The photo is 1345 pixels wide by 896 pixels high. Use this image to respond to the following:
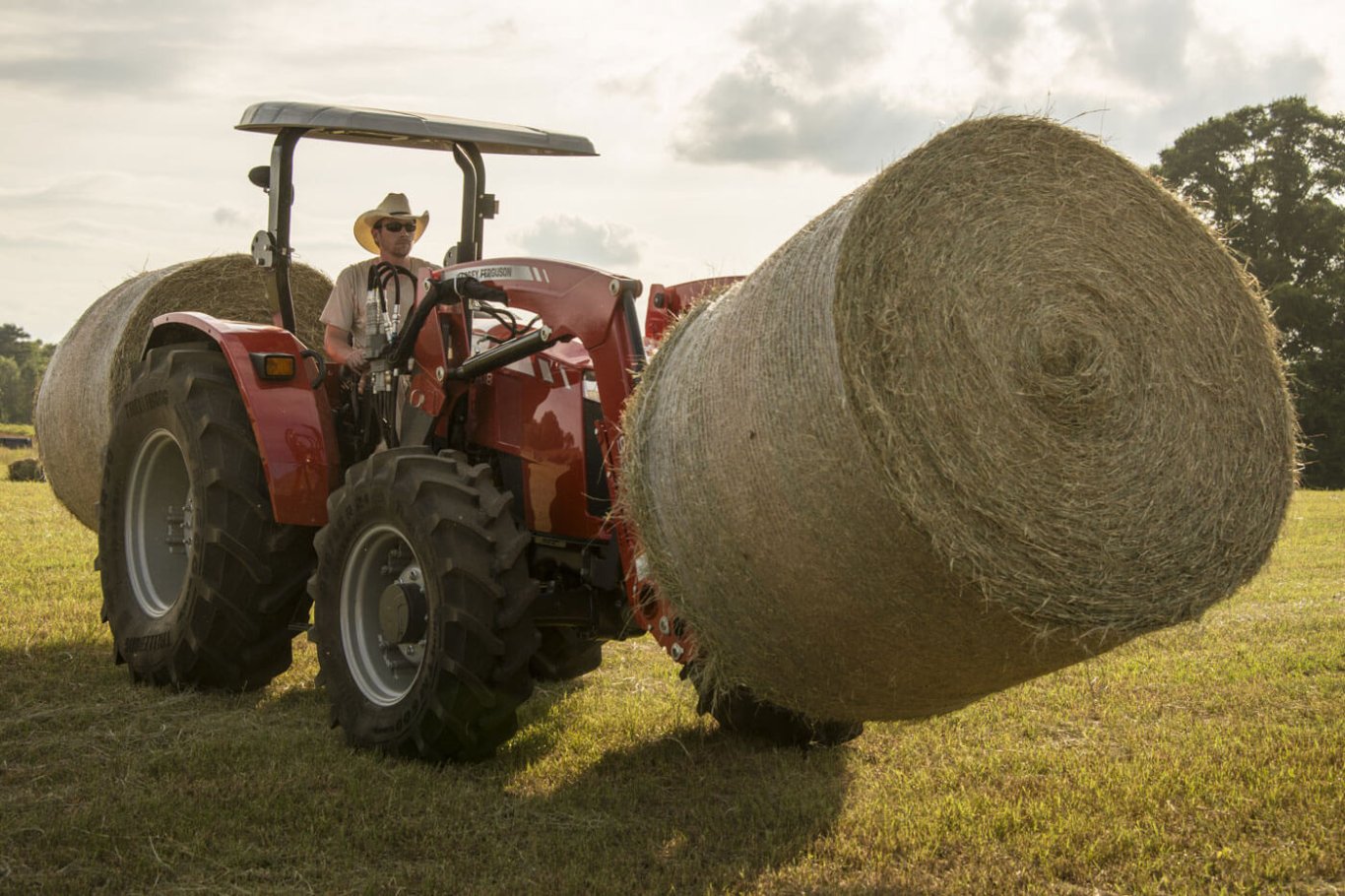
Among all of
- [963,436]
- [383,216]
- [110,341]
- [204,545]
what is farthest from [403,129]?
[963,436]

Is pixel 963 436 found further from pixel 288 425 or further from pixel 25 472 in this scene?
pixel 25 472

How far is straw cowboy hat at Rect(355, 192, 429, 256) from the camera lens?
22.1 feet

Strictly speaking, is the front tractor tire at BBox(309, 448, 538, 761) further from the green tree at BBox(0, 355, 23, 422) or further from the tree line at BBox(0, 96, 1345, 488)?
the green tree at BBox(0, 355, 23, 422)

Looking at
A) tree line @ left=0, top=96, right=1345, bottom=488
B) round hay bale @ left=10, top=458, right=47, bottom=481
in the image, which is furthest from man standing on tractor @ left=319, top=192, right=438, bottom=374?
tree line @ left=0, top=96, right=1345, bottom=488

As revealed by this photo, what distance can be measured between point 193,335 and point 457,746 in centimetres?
299

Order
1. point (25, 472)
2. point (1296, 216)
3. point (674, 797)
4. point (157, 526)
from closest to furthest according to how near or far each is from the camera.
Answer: point (674, 797) → point (157, 526) → point (25, 472) → point (1296, 216)

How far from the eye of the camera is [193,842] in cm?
407

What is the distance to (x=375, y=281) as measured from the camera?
5.98m

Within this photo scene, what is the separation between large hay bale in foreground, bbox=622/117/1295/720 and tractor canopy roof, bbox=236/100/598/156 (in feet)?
8.00

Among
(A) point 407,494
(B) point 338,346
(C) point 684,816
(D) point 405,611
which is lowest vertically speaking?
(C) point 684,816

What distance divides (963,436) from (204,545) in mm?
3353

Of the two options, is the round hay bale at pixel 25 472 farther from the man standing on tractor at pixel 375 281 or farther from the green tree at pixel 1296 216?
the green tree at pixel 1296 216

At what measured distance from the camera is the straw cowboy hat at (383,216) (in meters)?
6.75

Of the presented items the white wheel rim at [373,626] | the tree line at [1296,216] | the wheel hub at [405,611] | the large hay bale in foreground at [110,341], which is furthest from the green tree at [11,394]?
the wheel hub at [405,611]
